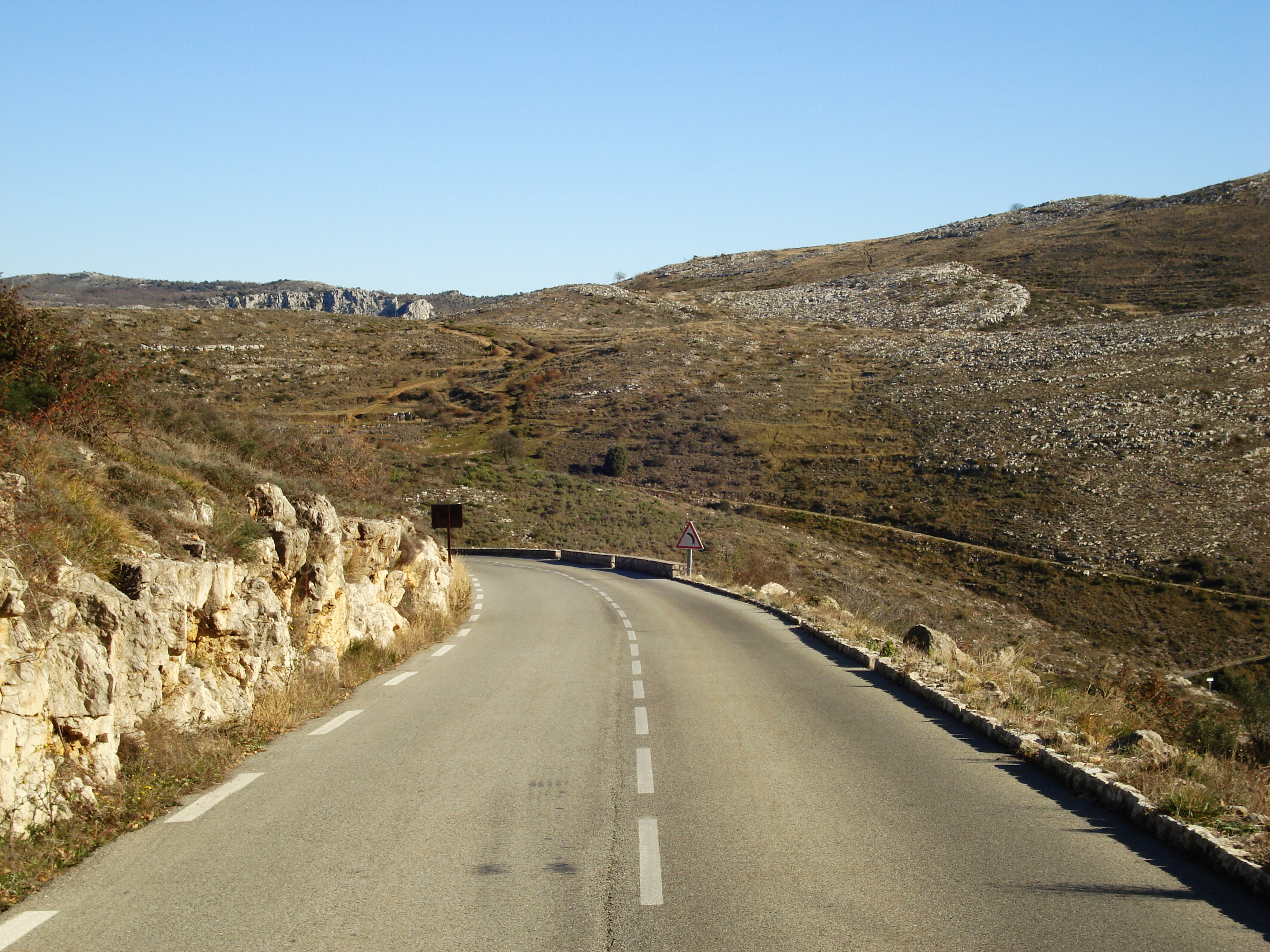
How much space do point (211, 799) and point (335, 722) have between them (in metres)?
2.56

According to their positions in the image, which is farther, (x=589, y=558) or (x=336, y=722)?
(x=589, y=558)

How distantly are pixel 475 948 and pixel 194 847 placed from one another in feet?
7.59

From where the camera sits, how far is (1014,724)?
8.38m

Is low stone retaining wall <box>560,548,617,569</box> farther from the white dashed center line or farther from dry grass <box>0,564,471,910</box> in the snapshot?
the white dashed center line

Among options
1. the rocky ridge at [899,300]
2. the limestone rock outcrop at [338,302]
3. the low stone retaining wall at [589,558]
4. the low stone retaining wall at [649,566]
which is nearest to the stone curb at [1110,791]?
the low stone retaining wall at [649,566]

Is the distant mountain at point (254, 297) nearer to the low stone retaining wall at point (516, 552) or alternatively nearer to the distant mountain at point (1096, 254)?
the distant mountain at point (1096, 254)

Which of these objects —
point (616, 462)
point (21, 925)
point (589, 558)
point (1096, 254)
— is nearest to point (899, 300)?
point (1096, 254)

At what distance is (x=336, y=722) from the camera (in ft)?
28.9

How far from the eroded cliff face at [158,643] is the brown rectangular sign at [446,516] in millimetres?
8200

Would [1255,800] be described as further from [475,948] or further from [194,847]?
[194,847]

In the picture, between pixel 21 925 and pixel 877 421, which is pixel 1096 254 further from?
pixel 21 925

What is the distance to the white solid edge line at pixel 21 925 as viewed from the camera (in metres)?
4.01

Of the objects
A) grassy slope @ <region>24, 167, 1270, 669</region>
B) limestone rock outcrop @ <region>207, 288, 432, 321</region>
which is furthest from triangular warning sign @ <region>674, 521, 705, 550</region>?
limestone rock outcrop @ <region>207, 288, 432, 321</region>

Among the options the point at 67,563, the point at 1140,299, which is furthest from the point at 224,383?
the point at 1140,299
